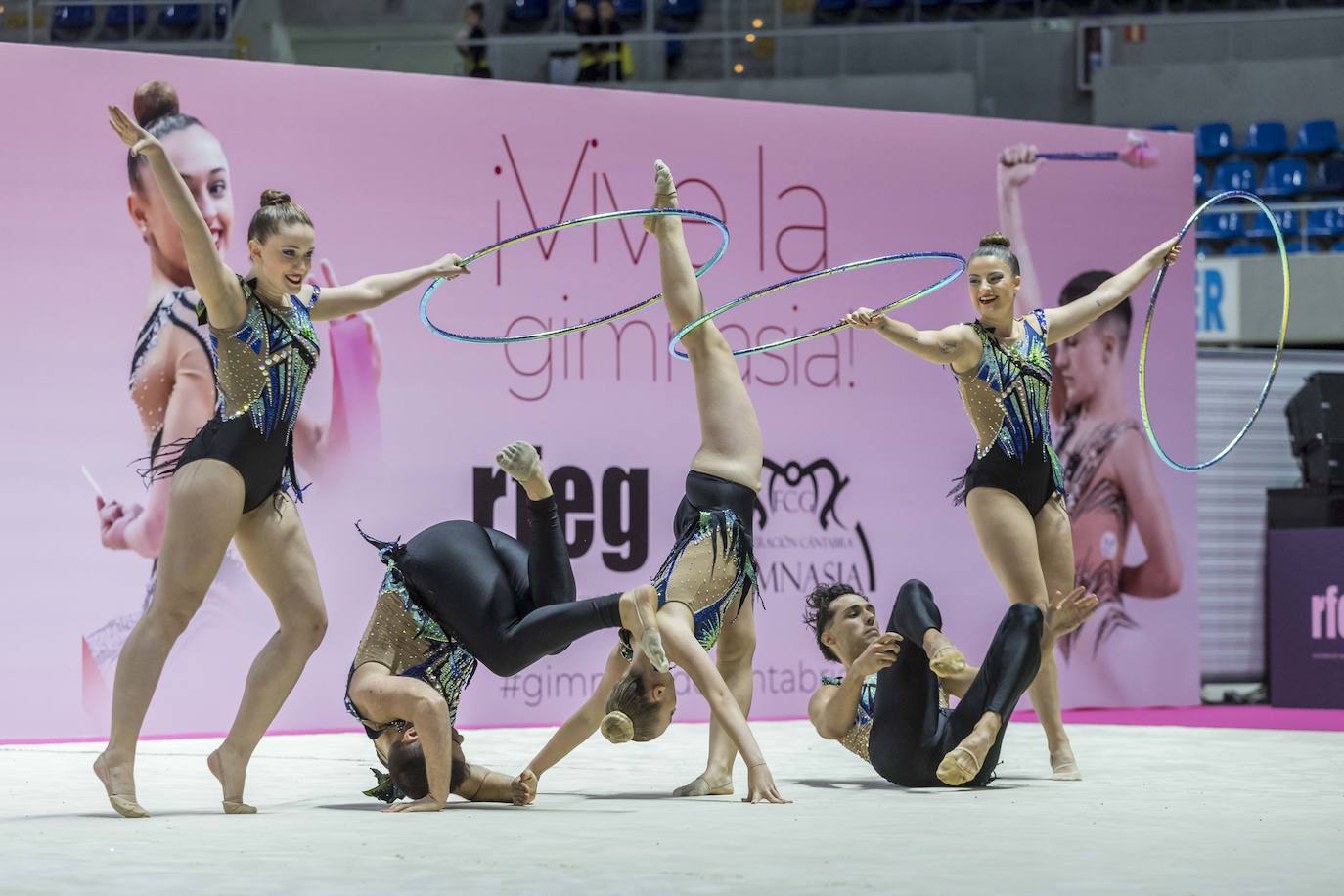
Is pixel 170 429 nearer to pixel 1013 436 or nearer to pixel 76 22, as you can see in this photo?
pixel 1013 436

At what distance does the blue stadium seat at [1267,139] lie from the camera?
13414 mm

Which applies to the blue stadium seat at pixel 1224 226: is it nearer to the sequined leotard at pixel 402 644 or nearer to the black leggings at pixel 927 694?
the black leggings at pixel 927 694

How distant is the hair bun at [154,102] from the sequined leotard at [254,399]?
120 inches

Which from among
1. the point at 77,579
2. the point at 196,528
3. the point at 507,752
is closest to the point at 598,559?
the point at 507,752

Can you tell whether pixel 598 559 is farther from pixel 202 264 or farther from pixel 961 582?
pixel 202 264

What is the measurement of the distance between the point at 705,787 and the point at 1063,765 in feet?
4.09

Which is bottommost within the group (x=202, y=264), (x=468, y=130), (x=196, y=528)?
(x=196, y=528)

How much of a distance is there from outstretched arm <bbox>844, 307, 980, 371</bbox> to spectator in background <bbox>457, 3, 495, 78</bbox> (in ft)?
23.4

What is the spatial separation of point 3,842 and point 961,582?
5.58 metres

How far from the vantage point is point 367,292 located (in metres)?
4.52

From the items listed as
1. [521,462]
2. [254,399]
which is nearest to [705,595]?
[521,462]

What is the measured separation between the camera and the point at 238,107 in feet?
23.6

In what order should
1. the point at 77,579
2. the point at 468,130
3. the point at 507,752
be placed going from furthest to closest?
the point at 468,130, the point at 77,579, the point at 507,752

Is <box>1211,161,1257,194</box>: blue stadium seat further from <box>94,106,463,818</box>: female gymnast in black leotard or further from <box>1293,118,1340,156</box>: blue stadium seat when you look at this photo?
<box>94,106,463,818</box>: female gymnast in black leotard
